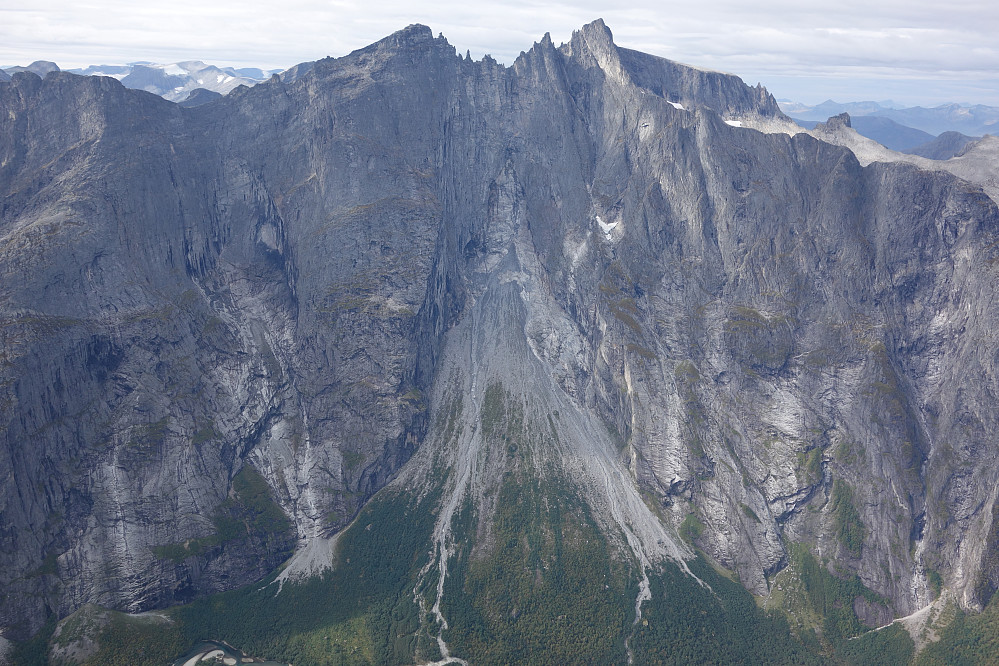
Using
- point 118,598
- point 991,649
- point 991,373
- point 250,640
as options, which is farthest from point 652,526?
point 118,598

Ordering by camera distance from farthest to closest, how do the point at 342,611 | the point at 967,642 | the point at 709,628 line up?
1. the point at 342,611
2. the point at 709,628
3. the point at 967,642

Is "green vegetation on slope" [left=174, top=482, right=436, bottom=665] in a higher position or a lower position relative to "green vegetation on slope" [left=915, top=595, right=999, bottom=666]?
lower

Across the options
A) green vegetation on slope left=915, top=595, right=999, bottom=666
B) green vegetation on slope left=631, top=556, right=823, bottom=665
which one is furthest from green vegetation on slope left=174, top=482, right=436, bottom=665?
green vegetation on slope left=915, top=595, right=999, bottom=666

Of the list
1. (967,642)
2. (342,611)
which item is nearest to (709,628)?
(967,642)

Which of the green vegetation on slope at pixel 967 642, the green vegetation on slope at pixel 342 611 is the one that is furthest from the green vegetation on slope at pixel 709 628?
the green vegetation on slope at pixel 342 611

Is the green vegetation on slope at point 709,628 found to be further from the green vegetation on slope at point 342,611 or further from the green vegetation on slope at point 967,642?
the green vegetation on slope at point 342,611

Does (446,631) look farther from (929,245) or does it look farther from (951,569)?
(929,245)

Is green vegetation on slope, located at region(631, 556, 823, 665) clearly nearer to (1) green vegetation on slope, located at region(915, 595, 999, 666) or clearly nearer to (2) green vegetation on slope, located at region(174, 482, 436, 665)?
(1) green vegetation on slope, located at region(915, 595, 999, 666)

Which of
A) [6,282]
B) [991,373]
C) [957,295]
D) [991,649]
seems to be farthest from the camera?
[957,295]

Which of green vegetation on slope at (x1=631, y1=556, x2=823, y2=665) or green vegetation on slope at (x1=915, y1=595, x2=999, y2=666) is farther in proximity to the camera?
green vegetation on slope at (x1=631, y1=556, x2=823, y2=665)

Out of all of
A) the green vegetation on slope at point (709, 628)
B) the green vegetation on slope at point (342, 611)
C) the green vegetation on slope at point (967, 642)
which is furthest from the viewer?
the green vegetation on slope at point (709, 628)

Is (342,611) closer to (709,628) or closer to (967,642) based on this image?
(709,628)
